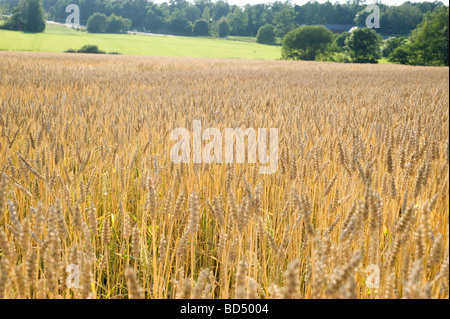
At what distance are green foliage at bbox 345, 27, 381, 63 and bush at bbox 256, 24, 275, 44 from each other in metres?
26.7

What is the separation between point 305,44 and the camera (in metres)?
51.3

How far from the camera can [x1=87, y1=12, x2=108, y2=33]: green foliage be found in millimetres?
73981

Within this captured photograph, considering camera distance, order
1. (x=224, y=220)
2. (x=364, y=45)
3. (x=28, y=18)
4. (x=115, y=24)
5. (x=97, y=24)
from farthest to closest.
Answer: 1. (x=115, y=24)
2. (x=97, y=24)
3. (x=28, y=18)
4. (x=364, y=45)
5. (x=224, y=220)

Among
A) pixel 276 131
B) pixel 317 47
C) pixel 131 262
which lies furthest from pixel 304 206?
pixel 317 47

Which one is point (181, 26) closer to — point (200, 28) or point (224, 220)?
point (200, 28)

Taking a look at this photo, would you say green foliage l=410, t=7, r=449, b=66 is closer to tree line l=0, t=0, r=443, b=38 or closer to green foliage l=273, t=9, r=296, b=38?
tree line l=0, t=0, r=443, b=38

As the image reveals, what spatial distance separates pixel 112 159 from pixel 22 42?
4902 cm

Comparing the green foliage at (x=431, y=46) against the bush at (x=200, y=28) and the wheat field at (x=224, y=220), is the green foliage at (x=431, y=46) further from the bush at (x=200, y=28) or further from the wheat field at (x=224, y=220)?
the bush at (x=200, y=28)

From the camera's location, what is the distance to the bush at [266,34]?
2869 inches

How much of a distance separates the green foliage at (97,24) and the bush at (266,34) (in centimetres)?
3417

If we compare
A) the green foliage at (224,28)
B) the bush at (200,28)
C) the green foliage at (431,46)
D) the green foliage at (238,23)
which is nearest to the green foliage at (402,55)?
the green foliage at (431,46)

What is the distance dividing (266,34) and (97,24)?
3672 centimetres

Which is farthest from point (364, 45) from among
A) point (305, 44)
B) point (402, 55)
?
point (305, 44)
